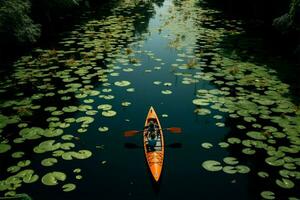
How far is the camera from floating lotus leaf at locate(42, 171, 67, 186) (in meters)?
5.90

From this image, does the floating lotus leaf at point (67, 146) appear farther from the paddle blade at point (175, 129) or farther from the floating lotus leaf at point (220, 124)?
the floating lotus leaf at point (220, 124)

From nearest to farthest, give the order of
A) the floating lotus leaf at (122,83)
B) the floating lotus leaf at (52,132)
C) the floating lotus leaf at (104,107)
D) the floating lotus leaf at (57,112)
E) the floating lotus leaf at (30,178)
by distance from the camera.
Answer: the floating lotus leaf at (30,178), the floating lotus leaf at (52,132), the floating lotus leaf at (57,112), the floating lotus leaf at (104,107), the floating lotus leaf at (122,83)

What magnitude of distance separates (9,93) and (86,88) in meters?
2.36

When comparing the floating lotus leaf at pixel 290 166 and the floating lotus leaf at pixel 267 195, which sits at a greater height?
the floating lotus leaf at pixel 290 166

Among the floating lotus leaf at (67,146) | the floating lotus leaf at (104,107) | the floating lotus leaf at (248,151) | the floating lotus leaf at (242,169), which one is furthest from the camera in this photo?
the floating lotus leaf at (104,107)

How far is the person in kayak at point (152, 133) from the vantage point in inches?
273

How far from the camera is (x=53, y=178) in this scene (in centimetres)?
600

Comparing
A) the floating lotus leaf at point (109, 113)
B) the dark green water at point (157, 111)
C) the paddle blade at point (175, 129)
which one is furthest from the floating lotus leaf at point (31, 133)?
the paddle blade at point (175, 129)

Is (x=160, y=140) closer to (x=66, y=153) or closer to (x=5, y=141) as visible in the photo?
(x=66, y=153)

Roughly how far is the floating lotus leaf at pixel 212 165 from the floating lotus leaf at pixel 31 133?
388cm

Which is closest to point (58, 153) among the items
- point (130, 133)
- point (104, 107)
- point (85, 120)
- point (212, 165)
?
point (85, 120)

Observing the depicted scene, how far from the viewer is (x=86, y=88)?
9.60 m

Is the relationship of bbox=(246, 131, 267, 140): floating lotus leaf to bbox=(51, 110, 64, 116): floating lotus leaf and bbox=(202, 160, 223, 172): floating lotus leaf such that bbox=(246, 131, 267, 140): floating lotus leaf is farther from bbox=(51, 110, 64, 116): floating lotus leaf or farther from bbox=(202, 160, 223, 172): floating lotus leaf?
bbox=(51, 110, 64, 116): floating lotus leaf

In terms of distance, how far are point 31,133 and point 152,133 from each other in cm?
A: 289
